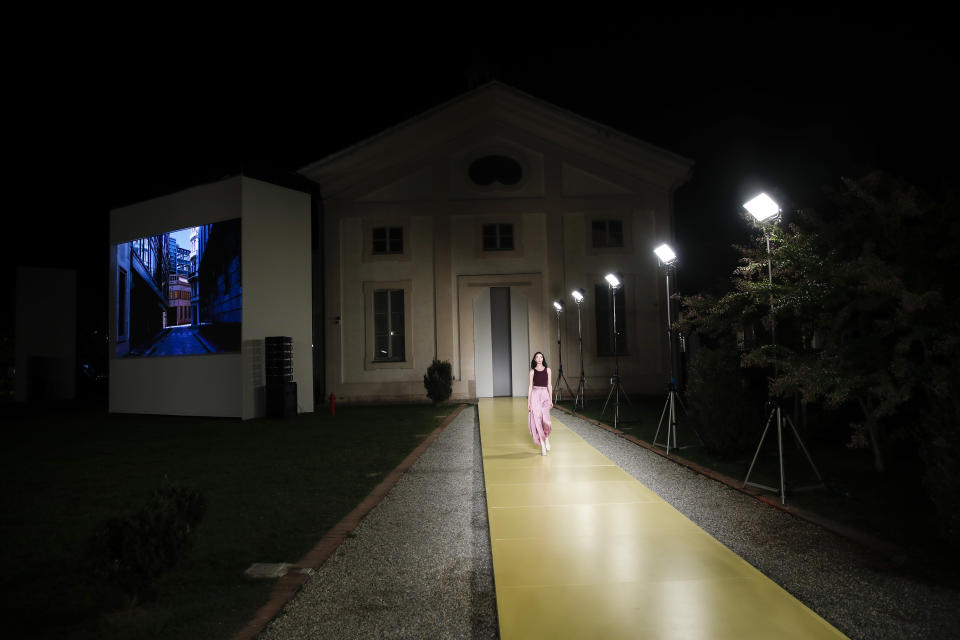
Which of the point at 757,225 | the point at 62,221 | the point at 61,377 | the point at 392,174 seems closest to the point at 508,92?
the point at 392,174

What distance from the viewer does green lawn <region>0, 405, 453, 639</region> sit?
339cm

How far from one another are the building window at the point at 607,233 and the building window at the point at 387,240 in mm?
6331

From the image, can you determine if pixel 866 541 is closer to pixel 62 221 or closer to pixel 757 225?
pixel 757 225

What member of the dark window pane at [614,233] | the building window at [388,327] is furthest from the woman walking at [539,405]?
the dark window pane at [614,233]

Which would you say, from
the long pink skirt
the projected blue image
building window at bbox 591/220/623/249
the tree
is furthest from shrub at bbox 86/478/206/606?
building window at bbox 591/220/623/249

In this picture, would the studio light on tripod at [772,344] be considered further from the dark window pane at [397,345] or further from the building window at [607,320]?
the dark window pane at [397,345]

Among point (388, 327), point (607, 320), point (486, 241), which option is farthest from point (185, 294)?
point (607, 320)

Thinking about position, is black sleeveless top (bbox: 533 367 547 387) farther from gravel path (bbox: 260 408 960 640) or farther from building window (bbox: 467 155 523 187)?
building window (bbox: 467 155 523 187)

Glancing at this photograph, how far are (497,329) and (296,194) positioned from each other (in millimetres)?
8038

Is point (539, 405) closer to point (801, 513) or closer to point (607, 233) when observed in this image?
point (801, 513)

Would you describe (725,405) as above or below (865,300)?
below

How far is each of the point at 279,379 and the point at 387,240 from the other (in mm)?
6745

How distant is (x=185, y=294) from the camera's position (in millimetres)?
14922

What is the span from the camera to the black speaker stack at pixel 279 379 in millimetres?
14492
